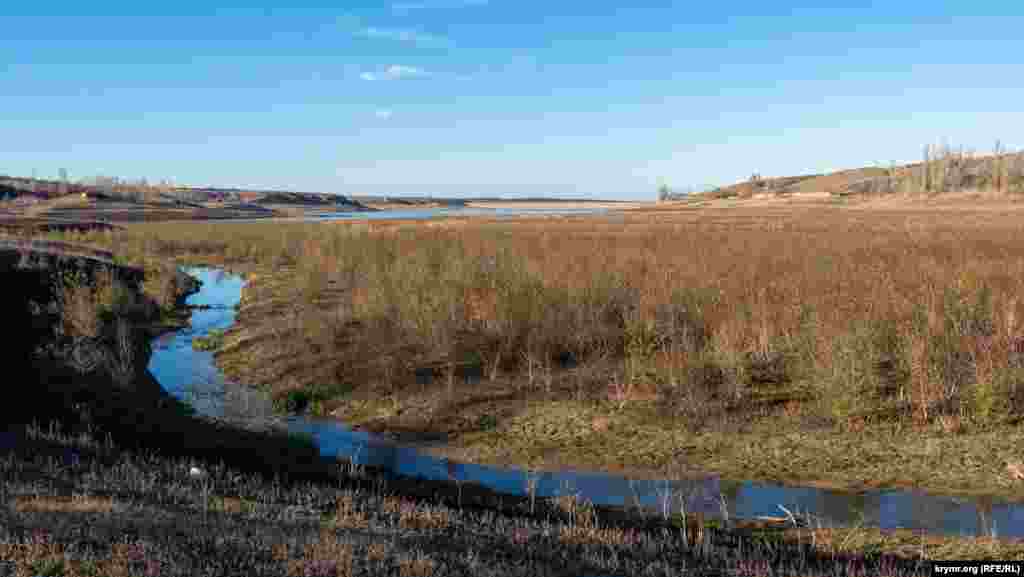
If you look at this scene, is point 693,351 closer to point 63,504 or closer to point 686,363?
point 686,363

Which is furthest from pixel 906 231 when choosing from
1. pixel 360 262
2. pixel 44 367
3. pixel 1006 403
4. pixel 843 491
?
pixel 44 367

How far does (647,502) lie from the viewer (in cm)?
1079

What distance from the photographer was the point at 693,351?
16188 millimetres

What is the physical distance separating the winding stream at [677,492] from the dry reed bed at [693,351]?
565mm

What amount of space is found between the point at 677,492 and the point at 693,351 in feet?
→ 18.3

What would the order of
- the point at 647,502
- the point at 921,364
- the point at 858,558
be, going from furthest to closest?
the point at 921,364 < the point at 647,502 < the point at 858,558

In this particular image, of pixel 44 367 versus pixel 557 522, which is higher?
pixel 44 367

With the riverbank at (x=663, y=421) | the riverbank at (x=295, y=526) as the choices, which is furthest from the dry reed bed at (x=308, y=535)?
the riverbank at (x=663, y=421)

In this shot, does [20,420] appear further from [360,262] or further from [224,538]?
[360,262]

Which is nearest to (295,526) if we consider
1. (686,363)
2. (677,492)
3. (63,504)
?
(63,504)

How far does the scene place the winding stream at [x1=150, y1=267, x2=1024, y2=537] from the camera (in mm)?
9703

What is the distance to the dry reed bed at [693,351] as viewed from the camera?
41.4 feet

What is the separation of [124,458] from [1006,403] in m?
13.6

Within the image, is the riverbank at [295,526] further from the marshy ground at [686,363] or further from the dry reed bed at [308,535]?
the marshy ground at [686,363]
